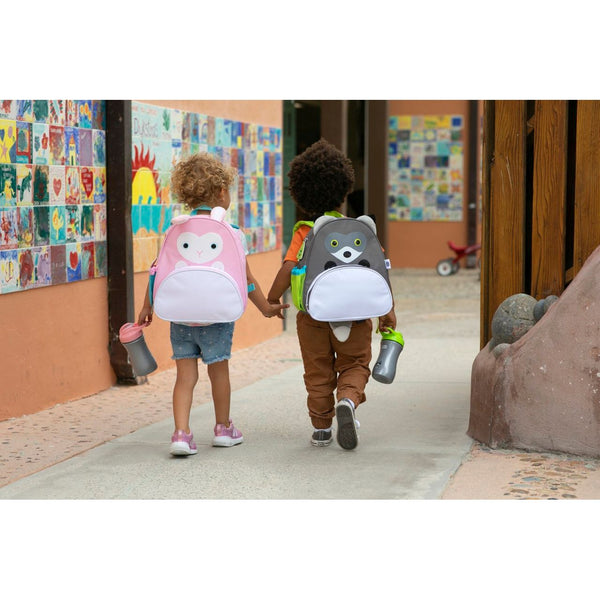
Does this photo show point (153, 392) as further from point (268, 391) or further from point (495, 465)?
point (495, 465)

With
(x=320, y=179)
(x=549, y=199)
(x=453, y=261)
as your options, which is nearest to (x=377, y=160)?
(x=453, y=261)

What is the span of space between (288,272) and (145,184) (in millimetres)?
3088

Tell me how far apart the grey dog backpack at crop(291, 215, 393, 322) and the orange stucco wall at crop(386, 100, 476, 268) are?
14994 millimetres

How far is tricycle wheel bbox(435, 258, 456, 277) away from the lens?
18625 millimetres

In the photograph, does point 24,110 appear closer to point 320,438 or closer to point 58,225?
point 58,225

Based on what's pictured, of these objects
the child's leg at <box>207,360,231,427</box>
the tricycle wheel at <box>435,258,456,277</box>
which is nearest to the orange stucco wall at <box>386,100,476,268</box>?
the tricycle wheel at <box>435,258,456,277</box>

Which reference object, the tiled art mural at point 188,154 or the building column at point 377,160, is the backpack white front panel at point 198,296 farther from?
the building column at point 377,160

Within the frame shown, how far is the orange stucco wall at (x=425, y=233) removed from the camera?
20391mm

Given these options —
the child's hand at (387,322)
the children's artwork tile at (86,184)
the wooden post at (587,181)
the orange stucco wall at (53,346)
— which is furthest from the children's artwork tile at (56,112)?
the wooden post at (587,181)

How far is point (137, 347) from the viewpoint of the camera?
571 cm

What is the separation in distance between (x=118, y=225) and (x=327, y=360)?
2718mm

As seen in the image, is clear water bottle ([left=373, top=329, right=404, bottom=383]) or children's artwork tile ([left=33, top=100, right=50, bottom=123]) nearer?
clear water bottle ([left=373, top=329, right=404, bottom=383])

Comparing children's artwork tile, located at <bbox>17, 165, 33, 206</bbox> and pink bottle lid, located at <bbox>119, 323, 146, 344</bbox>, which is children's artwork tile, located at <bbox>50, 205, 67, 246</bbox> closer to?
children's artwork tile, located at <bbox>17, 165, 33, 206</bbox>

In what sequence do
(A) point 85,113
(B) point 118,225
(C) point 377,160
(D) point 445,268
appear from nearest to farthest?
(A) point 85,113, (B) point 118,225, (D) point 445,268, (C) point 377,160
